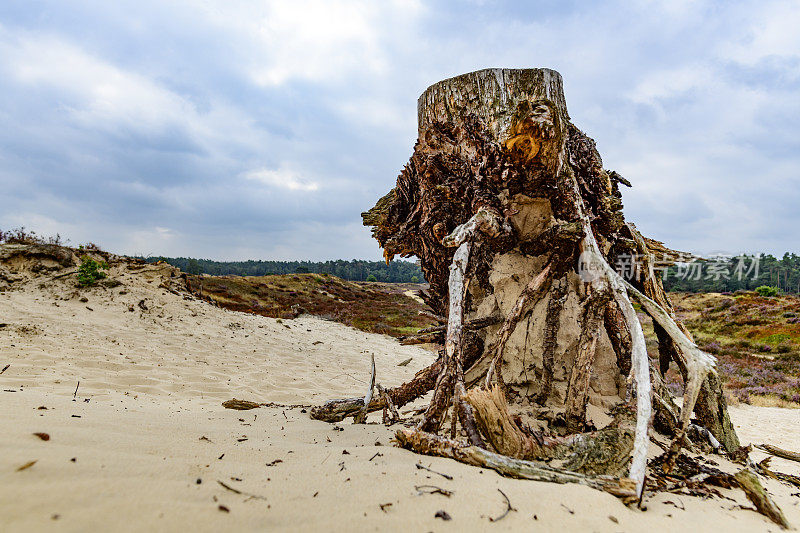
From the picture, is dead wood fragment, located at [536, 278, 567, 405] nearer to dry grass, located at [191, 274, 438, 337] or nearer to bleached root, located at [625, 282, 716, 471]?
bleached root, located at [625, 282, 716, 471]

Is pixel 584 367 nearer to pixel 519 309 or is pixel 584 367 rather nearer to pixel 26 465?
pixel 519 309

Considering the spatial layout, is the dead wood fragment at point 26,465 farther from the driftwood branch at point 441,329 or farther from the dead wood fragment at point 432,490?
the driftwood branch at point 441,329

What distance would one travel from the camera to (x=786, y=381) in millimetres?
10781

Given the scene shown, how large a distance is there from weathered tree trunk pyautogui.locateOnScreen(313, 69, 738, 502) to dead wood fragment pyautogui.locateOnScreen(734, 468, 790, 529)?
30 centimetres

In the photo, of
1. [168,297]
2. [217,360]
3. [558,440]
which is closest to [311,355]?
[217,360]

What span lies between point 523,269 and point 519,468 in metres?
1.73

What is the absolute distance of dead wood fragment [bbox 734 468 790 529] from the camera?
65.2 inches

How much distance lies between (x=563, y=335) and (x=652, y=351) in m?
14.5

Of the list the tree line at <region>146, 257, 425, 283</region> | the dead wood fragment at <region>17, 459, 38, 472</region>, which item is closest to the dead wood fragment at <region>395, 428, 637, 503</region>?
the dead wood fragment at <region>17, 459, 38, 472</region>

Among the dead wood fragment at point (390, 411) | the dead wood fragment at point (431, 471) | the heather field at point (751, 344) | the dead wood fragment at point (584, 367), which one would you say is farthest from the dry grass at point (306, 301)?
the dead wood fragment at point (431, 471)

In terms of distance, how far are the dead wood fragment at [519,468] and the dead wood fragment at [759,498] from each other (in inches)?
25.8

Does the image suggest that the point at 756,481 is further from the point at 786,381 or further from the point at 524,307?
the point at 786,381

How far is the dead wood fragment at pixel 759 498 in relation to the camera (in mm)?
1657

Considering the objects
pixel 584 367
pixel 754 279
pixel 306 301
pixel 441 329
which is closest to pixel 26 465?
pixel 584 367
